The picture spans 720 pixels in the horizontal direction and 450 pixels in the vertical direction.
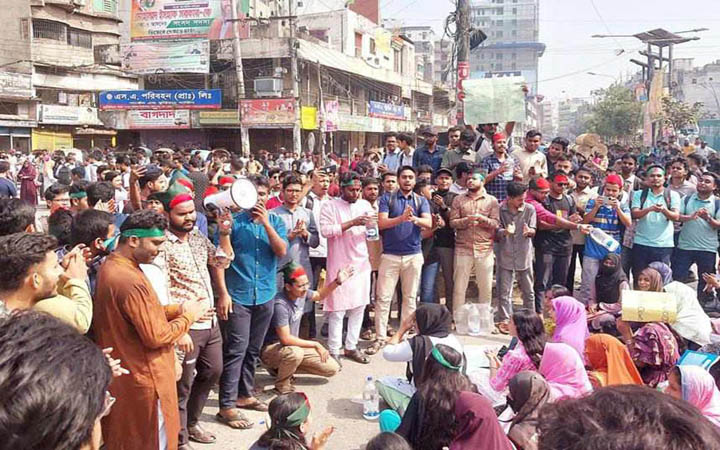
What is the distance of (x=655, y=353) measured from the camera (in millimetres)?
4078

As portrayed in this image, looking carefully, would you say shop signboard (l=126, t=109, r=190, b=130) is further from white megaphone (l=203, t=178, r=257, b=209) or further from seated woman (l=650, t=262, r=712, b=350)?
seated woman (l=650, t=262, r=712, b=350)

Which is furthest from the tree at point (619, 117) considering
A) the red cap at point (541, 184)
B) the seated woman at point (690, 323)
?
the seated woman at point (690, 323)

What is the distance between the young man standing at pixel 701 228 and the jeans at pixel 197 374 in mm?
5408

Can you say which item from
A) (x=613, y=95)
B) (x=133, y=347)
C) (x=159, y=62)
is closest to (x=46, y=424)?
(x=133, y=347)

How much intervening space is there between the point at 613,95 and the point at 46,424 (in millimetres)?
56466

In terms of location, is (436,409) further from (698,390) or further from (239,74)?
(239,74)

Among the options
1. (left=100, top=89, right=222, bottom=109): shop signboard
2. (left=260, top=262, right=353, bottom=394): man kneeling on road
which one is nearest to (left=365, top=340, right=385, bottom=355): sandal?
(left=260, top=262, right=353, bottom=394): man kneeling on road

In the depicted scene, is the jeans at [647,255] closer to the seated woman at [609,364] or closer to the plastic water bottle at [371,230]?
the seated woman at [609,364]

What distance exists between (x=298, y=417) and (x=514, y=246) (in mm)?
4175

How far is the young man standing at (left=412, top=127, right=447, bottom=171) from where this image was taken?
7840 millimetres

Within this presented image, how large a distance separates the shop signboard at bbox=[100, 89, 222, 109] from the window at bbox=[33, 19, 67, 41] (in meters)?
6.45

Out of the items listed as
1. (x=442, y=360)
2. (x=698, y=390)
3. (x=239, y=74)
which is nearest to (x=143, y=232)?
(x=442, y=360)

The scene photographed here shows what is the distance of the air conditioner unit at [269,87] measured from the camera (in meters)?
27.8

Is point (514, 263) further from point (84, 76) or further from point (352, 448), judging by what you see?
point (84, 76)
